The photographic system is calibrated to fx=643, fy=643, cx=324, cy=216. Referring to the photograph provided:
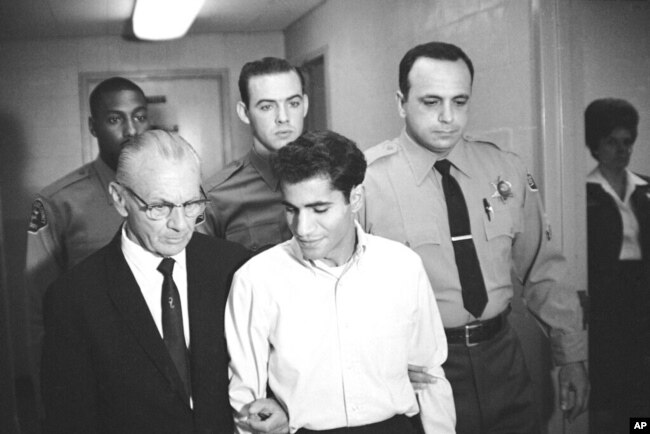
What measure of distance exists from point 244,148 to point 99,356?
3.97m

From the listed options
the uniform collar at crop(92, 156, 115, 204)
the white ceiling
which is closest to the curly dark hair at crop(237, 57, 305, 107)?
the uniform collar at crop(92, 156, 115, 204)

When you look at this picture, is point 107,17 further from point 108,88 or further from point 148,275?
point 148,275

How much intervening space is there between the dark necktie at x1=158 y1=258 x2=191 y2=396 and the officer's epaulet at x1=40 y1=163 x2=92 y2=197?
94 centimetres

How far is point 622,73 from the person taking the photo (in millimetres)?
2344

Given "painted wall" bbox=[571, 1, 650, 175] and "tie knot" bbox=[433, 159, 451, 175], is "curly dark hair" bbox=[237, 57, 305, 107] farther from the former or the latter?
"painted wall" bbox=[571, 1, 650, 175]

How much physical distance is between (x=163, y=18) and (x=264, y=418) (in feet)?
12.5

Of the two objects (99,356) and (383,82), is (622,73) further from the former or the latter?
(99,356)

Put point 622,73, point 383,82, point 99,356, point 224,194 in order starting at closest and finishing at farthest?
point 99,356
point 224,194
point 622,73
point 383,82

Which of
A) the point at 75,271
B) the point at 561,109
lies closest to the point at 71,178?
the point at 75,271

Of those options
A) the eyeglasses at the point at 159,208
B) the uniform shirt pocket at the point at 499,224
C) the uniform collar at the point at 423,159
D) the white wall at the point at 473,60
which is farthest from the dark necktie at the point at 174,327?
the white wall at the point at 473,60

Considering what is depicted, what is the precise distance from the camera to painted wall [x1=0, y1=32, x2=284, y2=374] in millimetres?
4734

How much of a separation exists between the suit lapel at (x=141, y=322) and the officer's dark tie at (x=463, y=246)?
0.82m

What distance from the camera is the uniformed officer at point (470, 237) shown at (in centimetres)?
174

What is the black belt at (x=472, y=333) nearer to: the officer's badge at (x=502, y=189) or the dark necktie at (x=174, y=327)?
the officer's badge at (x=502, y=189)
